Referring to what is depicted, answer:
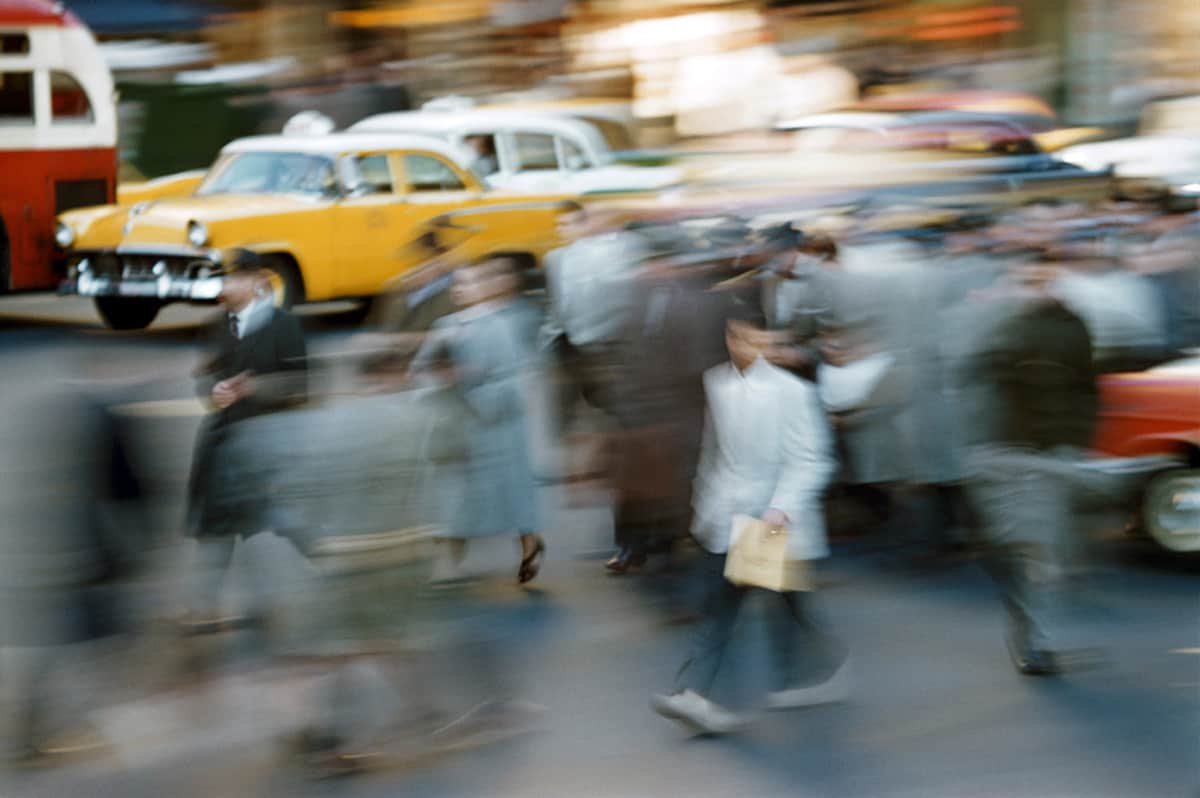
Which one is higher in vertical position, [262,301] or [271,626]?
[262,301]

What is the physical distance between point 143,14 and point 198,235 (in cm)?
1129

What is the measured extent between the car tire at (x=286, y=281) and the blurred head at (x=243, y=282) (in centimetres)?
781

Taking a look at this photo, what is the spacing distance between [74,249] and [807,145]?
9.63m

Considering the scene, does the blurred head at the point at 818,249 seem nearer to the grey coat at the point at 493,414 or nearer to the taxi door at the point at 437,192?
the grey coat at the point at 493,414

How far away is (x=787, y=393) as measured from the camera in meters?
5.76

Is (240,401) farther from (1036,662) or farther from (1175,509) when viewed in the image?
(1175,509)

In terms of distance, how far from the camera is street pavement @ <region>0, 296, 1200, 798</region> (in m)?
5.52

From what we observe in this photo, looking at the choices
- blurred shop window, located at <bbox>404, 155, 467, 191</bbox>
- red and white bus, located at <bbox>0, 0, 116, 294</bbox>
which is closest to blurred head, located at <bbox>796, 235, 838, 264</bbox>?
blurred shop window, located at <bbox>404, 155, 467, 191</bbox>

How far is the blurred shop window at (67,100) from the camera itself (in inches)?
599

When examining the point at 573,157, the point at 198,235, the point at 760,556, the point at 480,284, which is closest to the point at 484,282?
the point at 480,284

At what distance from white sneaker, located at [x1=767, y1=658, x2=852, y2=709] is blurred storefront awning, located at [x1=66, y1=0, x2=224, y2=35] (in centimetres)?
347

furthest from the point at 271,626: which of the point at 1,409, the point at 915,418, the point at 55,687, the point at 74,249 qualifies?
the point at 74,249

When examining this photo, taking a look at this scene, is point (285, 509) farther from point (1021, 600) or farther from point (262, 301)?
point (1021, 600)

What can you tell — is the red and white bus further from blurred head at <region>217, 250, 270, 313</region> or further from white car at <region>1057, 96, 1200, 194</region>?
blurred head at <region>217, 250, 270, 313</region>
